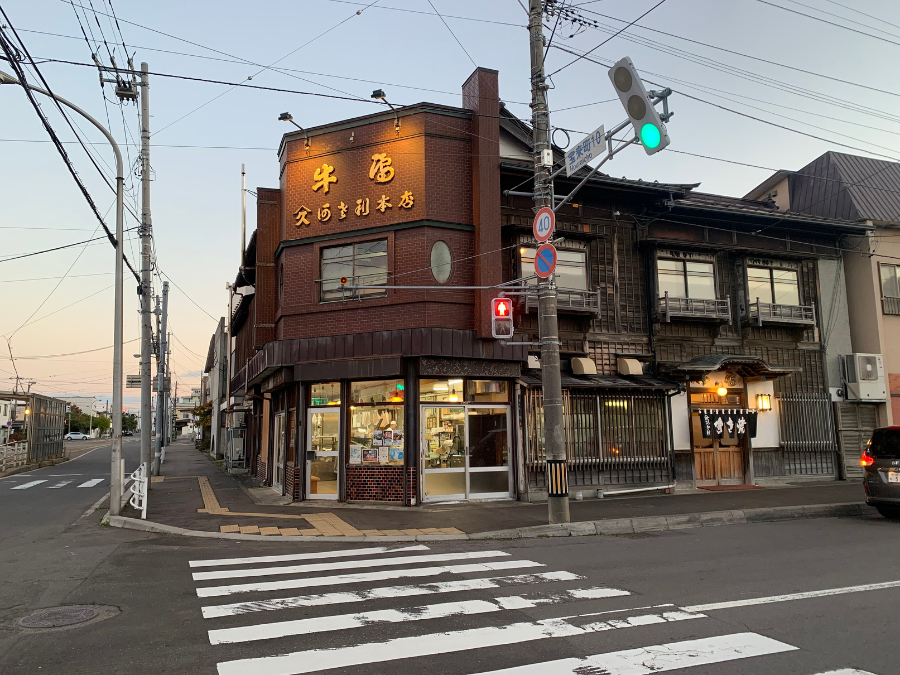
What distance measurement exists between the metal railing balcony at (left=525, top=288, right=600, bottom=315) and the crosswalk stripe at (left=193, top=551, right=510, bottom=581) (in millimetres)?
7857

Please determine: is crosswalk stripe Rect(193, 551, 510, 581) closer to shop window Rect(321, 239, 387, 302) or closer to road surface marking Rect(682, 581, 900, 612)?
road surface marking Rect(682, 581, 900, 612)

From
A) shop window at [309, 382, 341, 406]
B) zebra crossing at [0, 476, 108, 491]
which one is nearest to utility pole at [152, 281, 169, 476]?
zebra crossing at [0, 476, 108, 491]

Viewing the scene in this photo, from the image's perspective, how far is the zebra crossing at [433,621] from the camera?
5.01 meters

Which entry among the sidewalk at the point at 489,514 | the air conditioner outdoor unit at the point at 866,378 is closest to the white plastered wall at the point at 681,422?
the sidewalk at the point at 489,514

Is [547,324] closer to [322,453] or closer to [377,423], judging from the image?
[377,423]

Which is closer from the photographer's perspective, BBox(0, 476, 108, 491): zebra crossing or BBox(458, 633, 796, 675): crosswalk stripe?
BBox(458, 633, 796, 675): crosswalk stripe

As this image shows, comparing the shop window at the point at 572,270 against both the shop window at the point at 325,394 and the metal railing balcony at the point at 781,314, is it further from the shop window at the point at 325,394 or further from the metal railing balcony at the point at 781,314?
the shop window at the point at 325,394

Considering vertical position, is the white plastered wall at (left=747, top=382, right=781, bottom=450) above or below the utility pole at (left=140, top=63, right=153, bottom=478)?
below

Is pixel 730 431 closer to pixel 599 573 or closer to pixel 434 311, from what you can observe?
pixel 434 311

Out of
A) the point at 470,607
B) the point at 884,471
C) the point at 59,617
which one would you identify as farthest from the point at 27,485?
the point at 884,471

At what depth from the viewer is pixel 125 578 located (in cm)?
804

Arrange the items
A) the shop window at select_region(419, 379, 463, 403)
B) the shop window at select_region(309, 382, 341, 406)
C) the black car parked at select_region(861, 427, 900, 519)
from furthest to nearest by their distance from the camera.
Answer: the shop window at select_region(309, 382, 341, 406) < the shop window at select_region(419, 379, 463, 403) < the black car parked at select_region(861, 427, 900, 519)

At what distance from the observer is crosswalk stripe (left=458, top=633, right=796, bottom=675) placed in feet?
15.8

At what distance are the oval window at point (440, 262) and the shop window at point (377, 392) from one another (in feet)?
8.88
